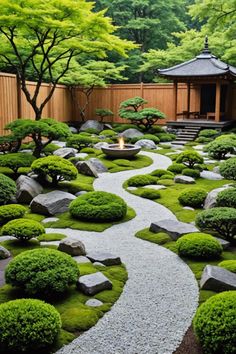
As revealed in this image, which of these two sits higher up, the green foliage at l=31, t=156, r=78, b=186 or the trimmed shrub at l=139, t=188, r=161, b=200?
the green foliage at l=31, t=156, r=78, b=186

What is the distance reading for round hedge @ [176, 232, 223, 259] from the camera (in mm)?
6902

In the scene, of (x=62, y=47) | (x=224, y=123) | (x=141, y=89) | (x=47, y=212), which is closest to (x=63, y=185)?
(x=47, y=212)

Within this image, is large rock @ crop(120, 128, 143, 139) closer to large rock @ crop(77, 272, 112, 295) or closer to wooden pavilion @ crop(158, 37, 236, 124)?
wooden pavilion @ crop(158, 37, 236, 124)

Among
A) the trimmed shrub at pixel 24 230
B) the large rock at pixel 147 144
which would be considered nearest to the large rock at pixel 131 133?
the large rock at pixel 147 144

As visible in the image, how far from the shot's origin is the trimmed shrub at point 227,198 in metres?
8.61

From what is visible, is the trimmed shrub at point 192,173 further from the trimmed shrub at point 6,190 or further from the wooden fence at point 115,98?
the wooden fence at point 115,98

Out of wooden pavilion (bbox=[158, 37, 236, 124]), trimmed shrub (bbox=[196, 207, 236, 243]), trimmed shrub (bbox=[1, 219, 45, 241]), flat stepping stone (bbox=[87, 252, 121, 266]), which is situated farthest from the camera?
wooden pavilion (bbox=[158, 37, 236, 124])

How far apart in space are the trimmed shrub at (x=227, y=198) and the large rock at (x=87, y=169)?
17.8 ft

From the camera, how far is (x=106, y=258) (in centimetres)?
671

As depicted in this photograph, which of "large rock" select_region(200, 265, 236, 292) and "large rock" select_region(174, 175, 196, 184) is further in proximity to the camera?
"large rock" select_region(174, 175, 196, 184)

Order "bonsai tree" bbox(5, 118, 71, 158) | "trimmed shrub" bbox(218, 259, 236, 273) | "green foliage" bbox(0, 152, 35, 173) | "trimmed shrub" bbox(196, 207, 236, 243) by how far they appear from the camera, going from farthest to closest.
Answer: "bonsai tree" bbox(5, 118, 71, 158), "green foliage" bbox(0, 152, 35, 173), "trimmed shrub" bbox(196, 207, 236, 243), "trimmed shrub" bbox(218, 259, 236, 273)

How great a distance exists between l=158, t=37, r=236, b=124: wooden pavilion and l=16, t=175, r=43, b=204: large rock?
1434 cm

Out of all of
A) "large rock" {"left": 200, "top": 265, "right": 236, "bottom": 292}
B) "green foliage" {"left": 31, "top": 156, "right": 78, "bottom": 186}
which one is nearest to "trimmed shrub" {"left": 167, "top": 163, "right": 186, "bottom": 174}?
"green foliage" {"left": 31, "top": 156, "right": 78, "bottom": 186}

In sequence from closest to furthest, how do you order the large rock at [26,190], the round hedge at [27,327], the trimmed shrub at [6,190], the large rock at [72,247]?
the round hedge at [27,327], the large rock at [72,247], the trimmed shrub at [6,190], the large rock at [26,190]
